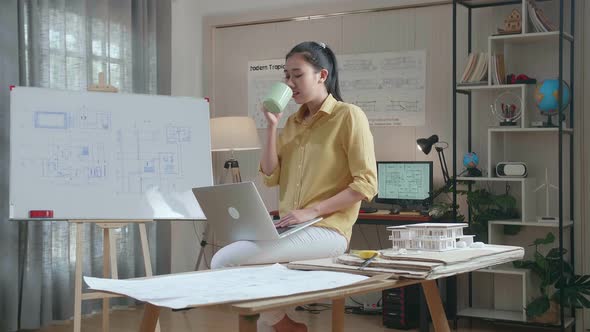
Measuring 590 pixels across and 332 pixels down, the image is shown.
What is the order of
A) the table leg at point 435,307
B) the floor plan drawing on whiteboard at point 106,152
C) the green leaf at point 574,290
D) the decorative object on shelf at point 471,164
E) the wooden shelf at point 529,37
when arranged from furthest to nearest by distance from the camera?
the decorative object on shelf at point 471,164 → the wooden shelf at point 529,37 → the green leaf at point 574,290 → the floor plan drawing on whiteboard at point 106,152 → the table leg at point 435,307

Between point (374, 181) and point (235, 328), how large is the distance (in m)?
2.55

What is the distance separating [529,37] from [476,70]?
36 centimetres

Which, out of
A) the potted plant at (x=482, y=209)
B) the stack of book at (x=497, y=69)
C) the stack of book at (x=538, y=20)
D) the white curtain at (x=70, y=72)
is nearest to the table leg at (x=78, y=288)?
the white curtain at (x=70, y=72)

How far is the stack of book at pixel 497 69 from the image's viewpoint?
456 cm

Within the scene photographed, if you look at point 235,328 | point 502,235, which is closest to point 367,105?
point 502,235

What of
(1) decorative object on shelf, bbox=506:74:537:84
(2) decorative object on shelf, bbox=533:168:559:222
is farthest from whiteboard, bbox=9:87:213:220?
(2) decorative object on shelf, bbox=533:168:559:222

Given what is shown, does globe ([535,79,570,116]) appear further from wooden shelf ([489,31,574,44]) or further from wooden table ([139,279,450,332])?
wooden table ([139,279,450,332])

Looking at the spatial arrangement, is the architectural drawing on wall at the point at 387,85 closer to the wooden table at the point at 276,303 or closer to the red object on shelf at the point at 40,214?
the red object on shelf at the point at 40,214

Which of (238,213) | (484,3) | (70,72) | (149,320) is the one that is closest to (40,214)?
(70,72)

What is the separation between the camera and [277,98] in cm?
231

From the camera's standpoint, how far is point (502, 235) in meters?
4.75

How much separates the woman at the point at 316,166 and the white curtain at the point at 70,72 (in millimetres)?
2486

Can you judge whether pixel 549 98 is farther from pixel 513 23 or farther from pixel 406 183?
pixel 406 183

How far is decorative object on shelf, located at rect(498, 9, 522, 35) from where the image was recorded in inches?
177
